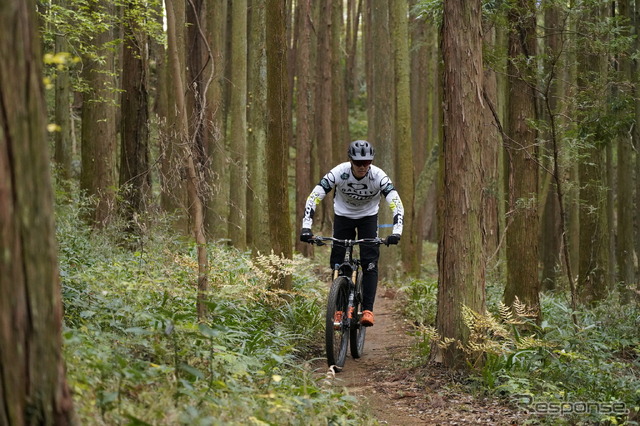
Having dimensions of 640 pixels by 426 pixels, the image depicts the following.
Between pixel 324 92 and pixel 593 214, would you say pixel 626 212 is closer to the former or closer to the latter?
pixel 593 214

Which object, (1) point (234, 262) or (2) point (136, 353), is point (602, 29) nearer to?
(1) point (234, 262)

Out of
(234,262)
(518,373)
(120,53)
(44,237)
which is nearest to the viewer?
(44,237)

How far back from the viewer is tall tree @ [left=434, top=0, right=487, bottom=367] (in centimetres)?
693

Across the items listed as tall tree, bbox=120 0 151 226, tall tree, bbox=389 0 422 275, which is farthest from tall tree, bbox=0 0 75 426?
tall tree, bbox=389 0 422 275

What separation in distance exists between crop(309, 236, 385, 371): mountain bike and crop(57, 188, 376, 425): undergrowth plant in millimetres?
458

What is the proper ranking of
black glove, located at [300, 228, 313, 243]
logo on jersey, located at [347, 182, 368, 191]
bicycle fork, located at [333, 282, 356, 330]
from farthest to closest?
1. logo on jersey, located at [347, 182, 368, 191]
2. black glove, located at [300, 228, 313, 243]
3. bicycle fork, located at [333, 282, 356, 330]

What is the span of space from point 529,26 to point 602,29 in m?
1.82

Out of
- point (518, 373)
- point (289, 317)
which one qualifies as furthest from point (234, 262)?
point (518, 373)

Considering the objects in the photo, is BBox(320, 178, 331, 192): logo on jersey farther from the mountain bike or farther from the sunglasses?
the mountain bike

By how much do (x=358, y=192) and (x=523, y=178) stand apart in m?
3.02

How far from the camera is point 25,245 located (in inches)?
106

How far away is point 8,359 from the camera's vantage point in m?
2.62

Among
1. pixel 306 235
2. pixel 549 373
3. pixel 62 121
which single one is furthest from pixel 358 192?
pixel 62 121

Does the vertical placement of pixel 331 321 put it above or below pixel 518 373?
above
